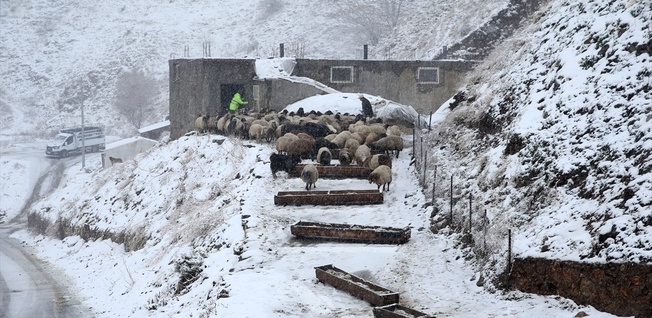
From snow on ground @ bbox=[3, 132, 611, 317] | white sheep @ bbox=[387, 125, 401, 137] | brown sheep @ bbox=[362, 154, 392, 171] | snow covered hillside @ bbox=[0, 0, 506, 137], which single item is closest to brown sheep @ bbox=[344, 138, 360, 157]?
snow on ground @ bbox=[3, 132, 611, 317]

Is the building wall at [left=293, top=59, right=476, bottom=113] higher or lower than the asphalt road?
higher

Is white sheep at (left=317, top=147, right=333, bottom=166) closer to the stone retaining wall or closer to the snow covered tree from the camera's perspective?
the stone retaining wall

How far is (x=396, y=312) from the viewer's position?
1007 cm

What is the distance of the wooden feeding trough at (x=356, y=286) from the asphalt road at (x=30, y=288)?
8.51 m

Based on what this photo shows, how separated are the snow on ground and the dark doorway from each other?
18.4ft

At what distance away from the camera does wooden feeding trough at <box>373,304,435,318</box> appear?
997 centimetres

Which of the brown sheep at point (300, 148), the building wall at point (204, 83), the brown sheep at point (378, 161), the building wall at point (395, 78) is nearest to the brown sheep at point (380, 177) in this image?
the brown sheep at point (378, 161)

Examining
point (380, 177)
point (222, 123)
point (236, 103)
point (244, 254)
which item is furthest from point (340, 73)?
point (244, 254)

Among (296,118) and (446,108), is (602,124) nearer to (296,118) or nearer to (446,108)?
(446,108)

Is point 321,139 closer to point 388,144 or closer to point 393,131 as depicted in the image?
point 388,144

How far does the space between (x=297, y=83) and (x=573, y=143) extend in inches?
893

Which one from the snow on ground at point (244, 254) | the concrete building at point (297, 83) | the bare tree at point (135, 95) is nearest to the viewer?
the snow on ground at point (244, 254)

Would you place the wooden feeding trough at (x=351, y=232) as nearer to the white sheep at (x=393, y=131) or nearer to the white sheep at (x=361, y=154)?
the white sheep at (x=361, y=154)

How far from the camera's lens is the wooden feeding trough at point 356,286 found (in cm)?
1079
